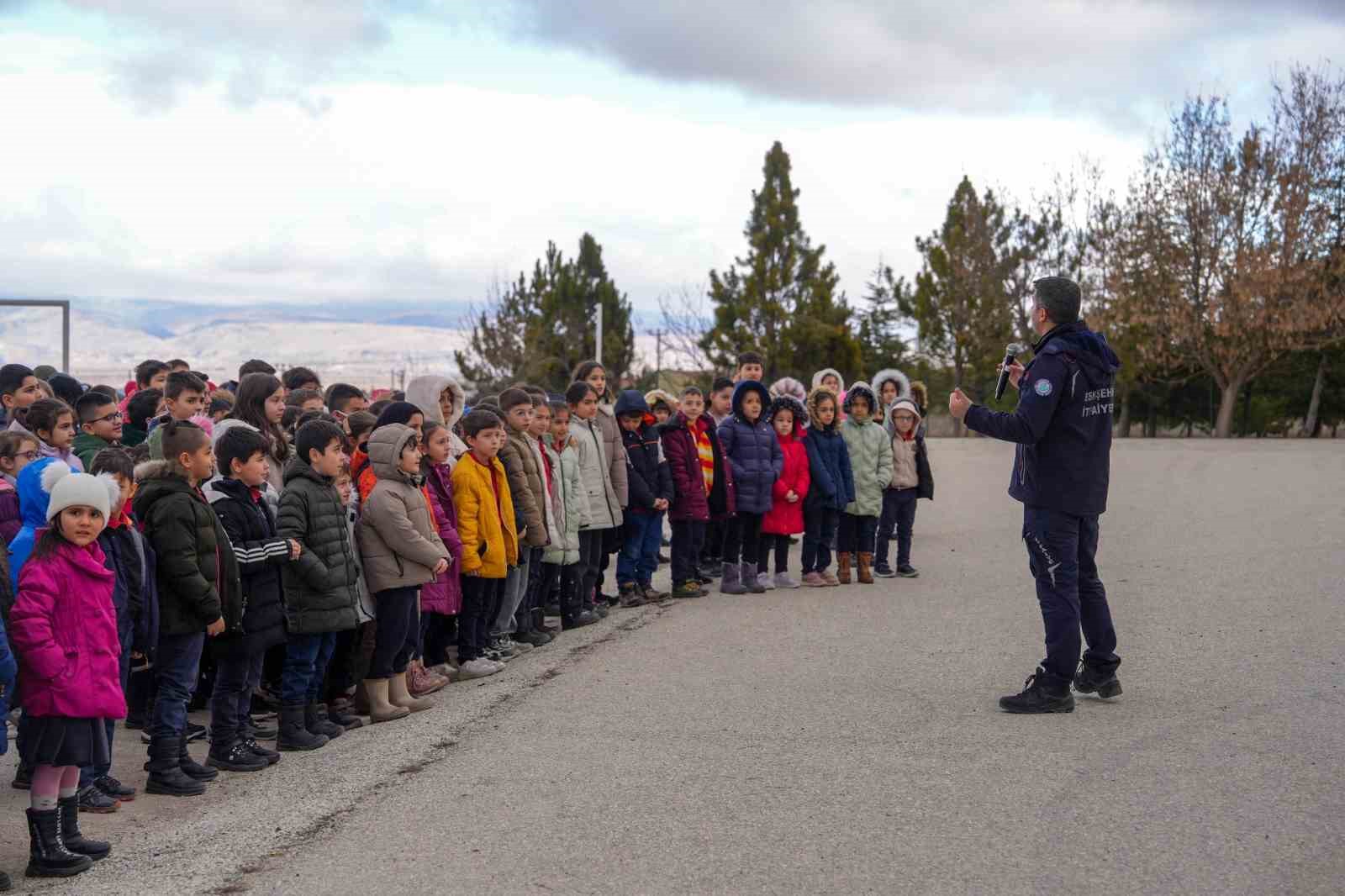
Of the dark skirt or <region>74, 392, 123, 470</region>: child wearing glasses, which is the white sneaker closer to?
<region>74, 392, 123, 470</region>: child wearing glasses

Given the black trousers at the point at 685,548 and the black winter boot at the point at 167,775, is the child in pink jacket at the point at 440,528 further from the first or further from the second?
the black trousers at the point at 685,548

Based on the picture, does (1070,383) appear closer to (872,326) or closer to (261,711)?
(261,711)

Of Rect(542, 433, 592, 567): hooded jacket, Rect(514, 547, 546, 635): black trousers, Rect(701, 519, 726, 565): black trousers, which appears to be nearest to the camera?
Rect(514, 547, 546, 635): black trousers

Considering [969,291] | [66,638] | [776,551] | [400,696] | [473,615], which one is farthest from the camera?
[969,291]

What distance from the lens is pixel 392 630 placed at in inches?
300

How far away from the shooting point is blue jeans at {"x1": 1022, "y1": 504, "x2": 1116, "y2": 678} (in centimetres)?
716

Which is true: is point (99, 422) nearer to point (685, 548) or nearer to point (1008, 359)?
point (685, 548)

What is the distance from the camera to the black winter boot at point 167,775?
6.20 metres

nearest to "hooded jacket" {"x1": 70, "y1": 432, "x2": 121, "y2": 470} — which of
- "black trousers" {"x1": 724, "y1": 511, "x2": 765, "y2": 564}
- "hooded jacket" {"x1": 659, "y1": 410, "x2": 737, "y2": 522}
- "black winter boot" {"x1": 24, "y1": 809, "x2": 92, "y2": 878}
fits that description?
"black winter boot" {"x1": 24, "y1": 809, "x2": 92, "y2": 878}

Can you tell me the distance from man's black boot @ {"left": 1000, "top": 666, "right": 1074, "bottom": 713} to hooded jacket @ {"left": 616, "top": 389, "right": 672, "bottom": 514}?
4789 millimetres

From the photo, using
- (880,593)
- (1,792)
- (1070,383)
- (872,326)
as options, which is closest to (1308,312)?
(872,326)

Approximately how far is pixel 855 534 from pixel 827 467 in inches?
32.7

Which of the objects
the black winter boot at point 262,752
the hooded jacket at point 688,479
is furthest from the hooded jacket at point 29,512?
the hooded jacket at point 688,479

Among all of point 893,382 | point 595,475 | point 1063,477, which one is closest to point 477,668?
point 595,475
